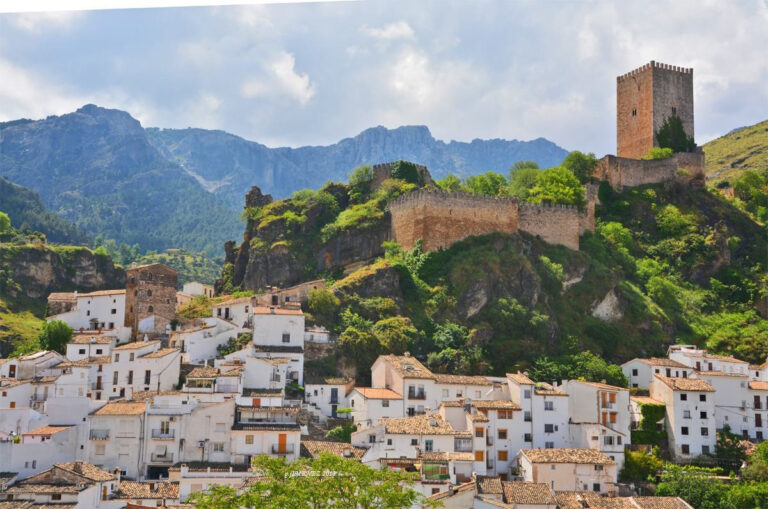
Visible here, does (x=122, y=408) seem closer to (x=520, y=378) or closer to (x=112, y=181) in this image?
(x=520, y=378)

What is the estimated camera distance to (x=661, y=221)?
44219 millimetres

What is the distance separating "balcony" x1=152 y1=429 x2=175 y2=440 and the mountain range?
6950 cm

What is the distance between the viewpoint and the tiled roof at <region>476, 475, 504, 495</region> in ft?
76.7

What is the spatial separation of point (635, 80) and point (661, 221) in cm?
950

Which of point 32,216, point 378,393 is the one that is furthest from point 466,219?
point 32,216

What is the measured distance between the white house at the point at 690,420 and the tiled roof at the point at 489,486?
775 cm

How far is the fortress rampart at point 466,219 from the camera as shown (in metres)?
36.8

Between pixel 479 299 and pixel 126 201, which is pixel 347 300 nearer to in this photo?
pixel 479 299

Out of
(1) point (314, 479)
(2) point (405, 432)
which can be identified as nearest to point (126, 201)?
(2) point (405, 432)

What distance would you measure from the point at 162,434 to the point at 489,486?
901 cm

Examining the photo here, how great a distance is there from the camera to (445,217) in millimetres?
37000

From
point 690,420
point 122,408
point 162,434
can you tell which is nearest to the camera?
point 162,434

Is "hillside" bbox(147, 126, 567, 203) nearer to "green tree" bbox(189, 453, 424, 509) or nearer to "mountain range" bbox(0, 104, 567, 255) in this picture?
"mountain range" bbox(0, 104, 567, 255)

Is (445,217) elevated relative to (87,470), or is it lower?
elevated
